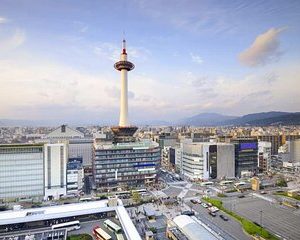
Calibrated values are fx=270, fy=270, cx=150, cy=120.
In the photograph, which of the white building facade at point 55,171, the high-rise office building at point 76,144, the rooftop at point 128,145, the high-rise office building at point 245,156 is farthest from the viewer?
the high-rise office building at point 76,144

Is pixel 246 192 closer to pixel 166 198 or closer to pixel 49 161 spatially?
pixel 166 198

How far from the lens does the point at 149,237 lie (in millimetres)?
21453

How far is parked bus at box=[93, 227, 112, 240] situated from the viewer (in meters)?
20.9

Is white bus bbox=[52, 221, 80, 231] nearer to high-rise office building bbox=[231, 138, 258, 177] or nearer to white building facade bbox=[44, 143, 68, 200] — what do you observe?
white building facade bbox=[44, 143, 68, 200]

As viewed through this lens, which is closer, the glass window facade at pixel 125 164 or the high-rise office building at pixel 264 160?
the glass window facade at pixel 125 164

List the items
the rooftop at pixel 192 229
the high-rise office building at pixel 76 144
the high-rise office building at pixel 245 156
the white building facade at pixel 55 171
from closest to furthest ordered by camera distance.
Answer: the rooftop at pixel 192 229
the white building facade at pixel 55 171
the high-rise office building at pixel 245 156
the high-rise office building at pixel 76 144

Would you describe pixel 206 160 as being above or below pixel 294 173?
above

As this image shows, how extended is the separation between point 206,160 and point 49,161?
78.8 ft

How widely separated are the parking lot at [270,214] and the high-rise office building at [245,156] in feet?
41.2

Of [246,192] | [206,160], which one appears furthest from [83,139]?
[246,192]

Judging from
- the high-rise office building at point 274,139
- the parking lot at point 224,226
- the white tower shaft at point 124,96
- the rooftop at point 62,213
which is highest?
the white tower shaft at point 124,96

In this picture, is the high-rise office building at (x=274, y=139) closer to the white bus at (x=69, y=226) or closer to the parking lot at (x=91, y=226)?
the parking lot at (x=91, y=226)

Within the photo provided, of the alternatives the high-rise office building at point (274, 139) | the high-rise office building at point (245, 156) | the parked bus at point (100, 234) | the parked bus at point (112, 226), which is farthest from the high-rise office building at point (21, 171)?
the high-rise office building at point (274, 139)

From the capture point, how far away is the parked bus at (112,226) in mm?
22250
